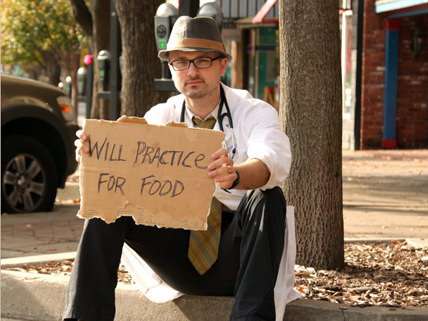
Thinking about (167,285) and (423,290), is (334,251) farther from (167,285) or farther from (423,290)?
(167,285)

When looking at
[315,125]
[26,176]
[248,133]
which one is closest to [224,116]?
[248,133]

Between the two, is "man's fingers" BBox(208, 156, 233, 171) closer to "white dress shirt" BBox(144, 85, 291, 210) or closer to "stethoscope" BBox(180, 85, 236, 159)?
"white dress shirt" BBox(144, 85, 291, 210)

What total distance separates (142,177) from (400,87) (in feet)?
58.7

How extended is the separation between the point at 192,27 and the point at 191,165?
0.69 metres

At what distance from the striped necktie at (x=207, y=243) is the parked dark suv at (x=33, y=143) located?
5362 mm

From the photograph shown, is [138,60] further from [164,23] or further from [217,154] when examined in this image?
[217,154]

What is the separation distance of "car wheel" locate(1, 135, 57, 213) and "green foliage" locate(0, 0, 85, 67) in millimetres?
31291

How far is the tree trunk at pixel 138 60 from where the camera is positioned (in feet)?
31.0

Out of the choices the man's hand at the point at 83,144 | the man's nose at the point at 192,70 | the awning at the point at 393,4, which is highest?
the awning at the point at 393,4

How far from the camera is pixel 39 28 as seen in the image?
45938 millimetres

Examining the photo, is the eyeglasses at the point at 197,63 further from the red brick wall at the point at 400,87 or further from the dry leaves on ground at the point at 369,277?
the red brick wall at the point at 400,87

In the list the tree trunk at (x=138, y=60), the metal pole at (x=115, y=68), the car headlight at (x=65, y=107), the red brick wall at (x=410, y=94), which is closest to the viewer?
the tree trunk at (x=138, y=60)

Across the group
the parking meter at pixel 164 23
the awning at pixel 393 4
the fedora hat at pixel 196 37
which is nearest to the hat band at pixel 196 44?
the fedora hat at pixel 196 37

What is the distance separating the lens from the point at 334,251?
21.1 ft
